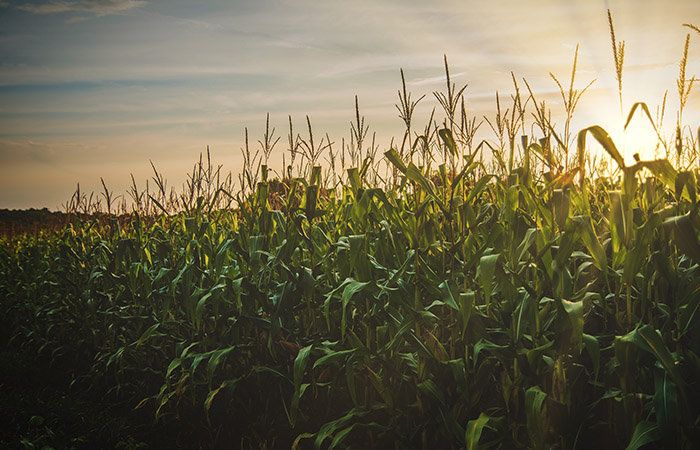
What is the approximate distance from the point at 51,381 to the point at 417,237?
4211 mm

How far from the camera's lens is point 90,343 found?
4.89 metres

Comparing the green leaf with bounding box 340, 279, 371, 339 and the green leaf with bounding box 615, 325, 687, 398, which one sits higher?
the green leaf with bounding box 340, 279, 371, 339

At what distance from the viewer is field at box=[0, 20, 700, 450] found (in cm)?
187

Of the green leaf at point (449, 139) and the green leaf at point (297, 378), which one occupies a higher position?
the green leaf at point (449, 139)

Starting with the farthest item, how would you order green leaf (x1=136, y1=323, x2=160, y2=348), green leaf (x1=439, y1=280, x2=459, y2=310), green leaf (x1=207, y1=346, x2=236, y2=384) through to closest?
green leaf (x1=136, y1=323, x2=160, y2=348)
green leaf (x1=207, y1=346, x2=236, y2=384)
green leaf (x1=439, y1=280, x2=459, y2=310)

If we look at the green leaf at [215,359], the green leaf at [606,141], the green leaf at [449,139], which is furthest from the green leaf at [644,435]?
the green leaf at [215,359]

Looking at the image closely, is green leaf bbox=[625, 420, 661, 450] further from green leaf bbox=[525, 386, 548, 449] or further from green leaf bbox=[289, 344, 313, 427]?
green leaf bbox=[289, 344, 313, 427]

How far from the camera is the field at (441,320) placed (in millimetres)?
1873

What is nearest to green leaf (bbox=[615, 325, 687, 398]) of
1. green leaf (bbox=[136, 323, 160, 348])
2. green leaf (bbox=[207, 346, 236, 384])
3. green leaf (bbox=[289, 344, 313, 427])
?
green leaf (bbox=[289, 344, 313, 427])

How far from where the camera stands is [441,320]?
7.50ft

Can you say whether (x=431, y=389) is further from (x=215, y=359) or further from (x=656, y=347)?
(x=215, y=359)

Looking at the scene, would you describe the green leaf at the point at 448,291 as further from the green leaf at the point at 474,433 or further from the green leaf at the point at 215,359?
the green leaf at the point at 215,359

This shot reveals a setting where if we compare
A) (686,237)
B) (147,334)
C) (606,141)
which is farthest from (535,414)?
(147,334)

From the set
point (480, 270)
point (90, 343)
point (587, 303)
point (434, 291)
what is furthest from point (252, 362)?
point (90, 343)
